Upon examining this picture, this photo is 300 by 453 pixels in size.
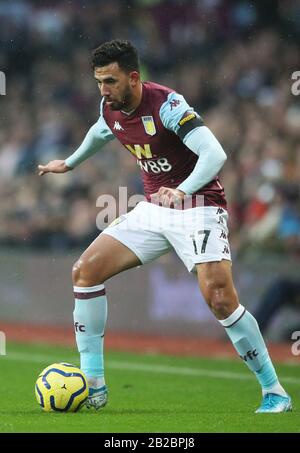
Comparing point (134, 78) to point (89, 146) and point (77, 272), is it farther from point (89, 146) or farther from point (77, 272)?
point (77, 272)

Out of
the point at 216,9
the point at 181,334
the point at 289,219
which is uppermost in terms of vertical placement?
the point at 216,9

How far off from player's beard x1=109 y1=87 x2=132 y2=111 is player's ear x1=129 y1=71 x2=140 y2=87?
0.05m

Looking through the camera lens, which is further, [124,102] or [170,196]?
[124,102]

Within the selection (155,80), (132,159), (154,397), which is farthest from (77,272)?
(155,80)

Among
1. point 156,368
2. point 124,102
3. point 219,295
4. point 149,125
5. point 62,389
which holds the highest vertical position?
point 124,102

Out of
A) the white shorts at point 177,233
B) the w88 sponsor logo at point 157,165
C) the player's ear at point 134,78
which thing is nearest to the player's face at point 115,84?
the player's ear at point 134,78

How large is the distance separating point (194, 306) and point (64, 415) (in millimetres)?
6376

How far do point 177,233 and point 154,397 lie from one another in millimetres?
1594

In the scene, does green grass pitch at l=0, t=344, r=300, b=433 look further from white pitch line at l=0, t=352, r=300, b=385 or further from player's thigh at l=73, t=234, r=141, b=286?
player's thigh at l=73, t=234, r=141, b=286

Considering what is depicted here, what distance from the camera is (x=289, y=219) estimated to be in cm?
1250

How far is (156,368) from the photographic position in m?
10.5

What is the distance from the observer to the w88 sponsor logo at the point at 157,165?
7.12 meters
